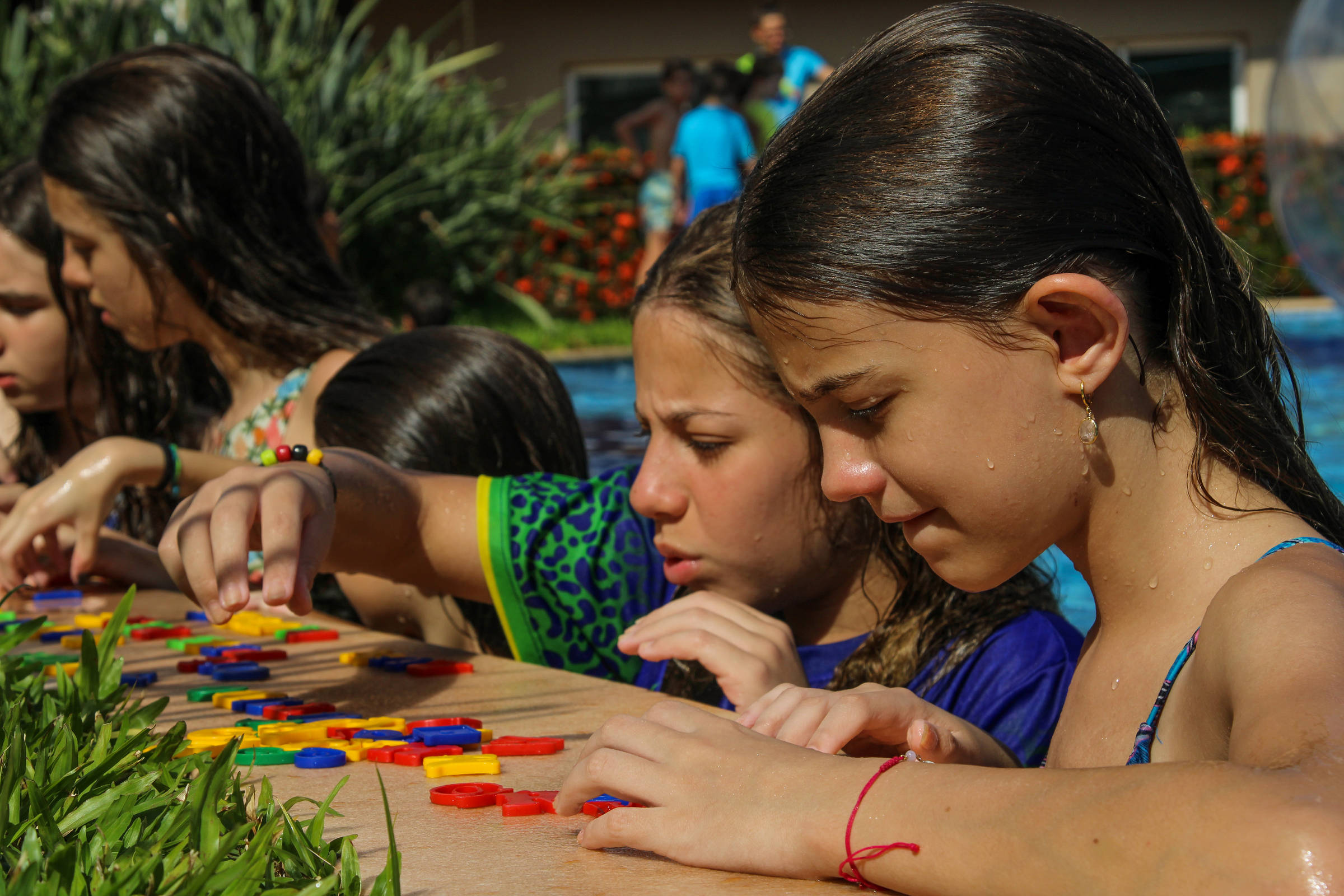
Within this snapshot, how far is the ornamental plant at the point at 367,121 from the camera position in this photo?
12461 millimetres

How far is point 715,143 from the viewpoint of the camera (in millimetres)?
13383

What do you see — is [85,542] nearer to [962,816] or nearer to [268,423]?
[268,423]

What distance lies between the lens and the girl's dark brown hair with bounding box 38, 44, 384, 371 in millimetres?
3938

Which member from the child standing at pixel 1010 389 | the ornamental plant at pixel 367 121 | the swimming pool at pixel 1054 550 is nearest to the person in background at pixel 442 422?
the child standing at pixel 1010 389

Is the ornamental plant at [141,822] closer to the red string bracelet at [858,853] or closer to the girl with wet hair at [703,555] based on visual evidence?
the girl with wet hair at [703,555]

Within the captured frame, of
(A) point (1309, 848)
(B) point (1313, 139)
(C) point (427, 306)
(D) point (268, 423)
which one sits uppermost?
(A) point (1309, 848)

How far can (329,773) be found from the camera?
70.1 inches

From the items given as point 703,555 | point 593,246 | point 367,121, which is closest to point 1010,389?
point 703,555

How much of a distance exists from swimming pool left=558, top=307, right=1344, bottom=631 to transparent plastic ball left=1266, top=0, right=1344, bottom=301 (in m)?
0.74

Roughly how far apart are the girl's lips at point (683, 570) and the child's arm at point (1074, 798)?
91cm

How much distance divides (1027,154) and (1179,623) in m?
0.62

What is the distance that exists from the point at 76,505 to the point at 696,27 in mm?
19798

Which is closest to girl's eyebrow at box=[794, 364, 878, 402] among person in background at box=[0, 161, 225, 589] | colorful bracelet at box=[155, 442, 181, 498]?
colorful bracelet at box=[155, 442, 181, 498]

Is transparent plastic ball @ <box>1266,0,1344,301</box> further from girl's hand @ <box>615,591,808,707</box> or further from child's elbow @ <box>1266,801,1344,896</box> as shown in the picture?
child's elbow @ <box>1266,801,1344,896</box>
